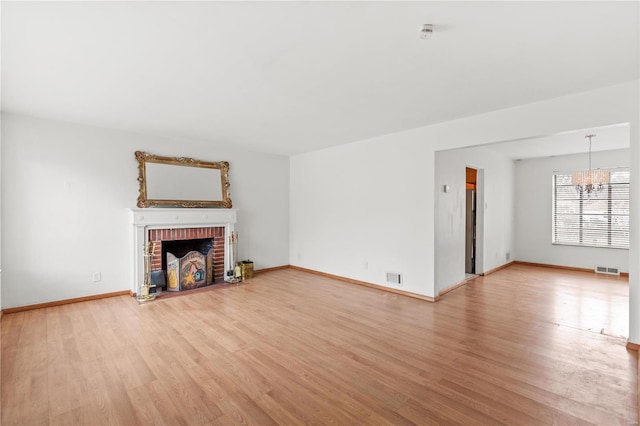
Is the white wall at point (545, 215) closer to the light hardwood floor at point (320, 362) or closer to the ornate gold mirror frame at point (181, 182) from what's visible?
the light hardwood floor at point (320, 362)

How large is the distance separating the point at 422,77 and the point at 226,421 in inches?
121

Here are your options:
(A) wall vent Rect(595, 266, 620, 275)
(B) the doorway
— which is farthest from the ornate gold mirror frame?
(A) wall vent Rect(595, 266, 620, 275)

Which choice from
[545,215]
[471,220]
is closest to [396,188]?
[471,220]

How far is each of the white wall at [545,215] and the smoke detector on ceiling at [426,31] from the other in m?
6.84

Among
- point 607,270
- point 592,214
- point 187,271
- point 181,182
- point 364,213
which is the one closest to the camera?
point 187,271

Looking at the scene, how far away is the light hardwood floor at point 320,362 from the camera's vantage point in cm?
199

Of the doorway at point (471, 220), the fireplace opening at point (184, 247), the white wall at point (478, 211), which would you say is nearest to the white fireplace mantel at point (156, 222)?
the fireplace opening at point (184, 247)

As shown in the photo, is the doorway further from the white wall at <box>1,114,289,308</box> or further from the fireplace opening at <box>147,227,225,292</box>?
the white wall at <box>1,114,289,308</box>

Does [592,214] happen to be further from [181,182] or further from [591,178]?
Answer: [181,182]

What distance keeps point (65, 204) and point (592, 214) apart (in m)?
9.83

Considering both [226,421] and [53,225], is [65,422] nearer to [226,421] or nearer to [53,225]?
[226,421]

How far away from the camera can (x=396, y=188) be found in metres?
4.82

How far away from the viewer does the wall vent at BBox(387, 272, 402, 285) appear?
15.7 ft

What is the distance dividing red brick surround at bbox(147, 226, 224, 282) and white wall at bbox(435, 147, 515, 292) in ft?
12.1
